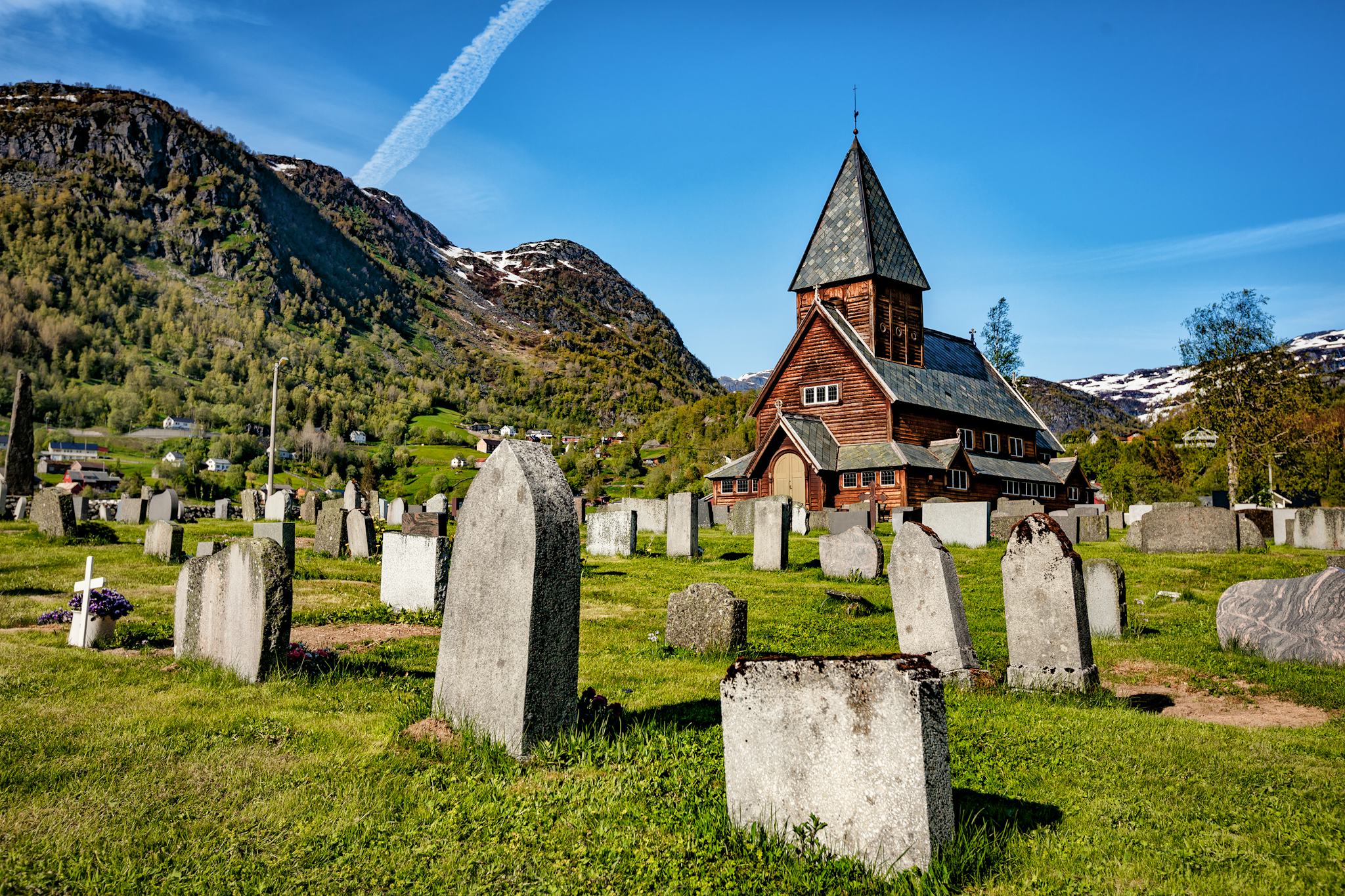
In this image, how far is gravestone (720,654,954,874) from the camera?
140 inches

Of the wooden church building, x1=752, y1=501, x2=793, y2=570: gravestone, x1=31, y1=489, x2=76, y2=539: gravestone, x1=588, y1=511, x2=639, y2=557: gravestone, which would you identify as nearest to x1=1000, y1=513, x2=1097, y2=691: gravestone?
x1=752, y1=501, x2=793, y2=570: gravestone

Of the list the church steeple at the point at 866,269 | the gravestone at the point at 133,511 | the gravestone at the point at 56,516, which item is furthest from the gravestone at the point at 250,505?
the church steeple at the point at 866,269

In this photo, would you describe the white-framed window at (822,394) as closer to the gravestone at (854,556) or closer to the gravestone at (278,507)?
the gravestone at (854,556)

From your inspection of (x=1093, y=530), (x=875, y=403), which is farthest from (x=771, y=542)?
(x=875, y=403)

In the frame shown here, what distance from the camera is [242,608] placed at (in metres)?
7.48

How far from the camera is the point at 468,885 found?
3.75 meters

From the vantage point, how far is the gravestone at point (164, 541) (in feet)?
53.8

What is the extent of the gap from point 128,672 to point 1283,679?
12495 millimetres

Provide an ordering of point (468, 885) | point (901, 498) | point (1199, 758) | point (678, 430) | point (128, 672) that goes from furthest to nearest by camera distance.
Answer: point (678, 430)
point (901, 498)
point (128, 672)
point (1199, 758)
point (468, 885)

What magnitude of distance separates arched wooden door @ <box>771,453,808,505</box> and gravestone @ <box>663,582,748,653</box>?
2904cm

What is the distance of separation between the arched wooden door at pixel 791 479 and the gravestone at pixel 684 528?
18.3 metres

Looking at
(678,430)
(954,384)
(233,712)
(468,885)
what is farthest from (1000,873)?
(678,430)

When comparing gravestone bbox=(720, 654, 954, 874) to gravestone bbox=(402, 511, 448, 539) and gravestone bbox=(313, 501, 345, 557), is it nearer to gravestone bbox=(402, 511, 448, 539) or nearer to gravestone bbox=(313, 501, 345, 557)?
gravestone bbox=(402, 511, 448, 539)

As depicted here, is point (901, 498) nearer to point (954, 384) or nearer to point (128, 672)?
point (954, 384)
